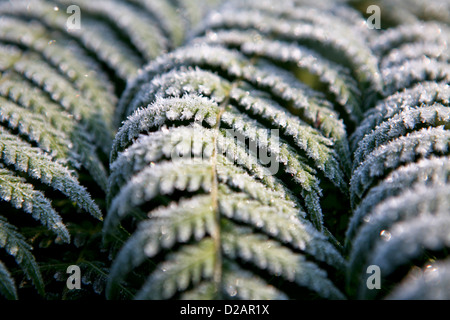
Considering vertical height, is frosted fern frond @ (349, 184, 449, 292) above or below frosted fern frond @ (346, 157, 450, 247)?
below

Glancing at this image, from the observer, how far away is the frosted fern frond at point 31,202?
1201 millimetres

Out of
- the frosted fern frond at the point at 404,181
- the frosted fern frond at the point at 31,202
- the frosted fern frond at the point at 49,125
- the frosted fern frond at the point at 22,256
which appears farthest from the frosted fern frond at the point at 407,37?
the frosted fern frond at the point at 22,256

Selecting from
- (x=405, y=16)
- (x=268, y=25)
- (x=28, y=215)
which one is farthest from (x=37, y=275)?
(x=405, y=16)

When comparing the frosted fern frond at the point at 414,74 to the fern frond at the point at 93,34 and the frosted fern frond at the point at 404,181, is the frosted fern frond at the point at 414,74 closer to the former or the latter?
the frosted fern frond at the point at 404,181

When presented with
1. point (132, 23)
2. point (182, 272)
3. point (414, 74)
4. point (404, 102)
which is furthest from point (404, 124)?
point (132, 23)

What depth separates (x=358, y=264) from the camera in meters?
0.92

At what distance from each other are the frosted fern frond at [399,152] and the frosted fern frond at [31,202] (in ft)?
3.34

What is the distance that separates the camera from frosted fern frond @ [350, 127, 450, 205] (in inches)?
43.6

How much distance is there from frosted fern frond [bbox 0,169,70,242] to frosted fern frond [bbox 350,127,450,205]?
102 centimetres

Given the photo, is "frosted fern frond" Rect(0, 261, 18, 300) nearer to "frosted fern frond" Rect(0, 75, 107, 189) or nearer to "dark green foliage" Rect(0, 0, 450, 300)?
"dark green foliage" Rect(0, 0, 450, 300)

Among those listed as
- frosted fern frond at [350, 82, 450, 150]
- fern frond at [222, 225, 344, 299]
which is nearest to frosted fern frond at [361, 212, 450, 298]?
fern frond at [222, 225, 344, 299]
